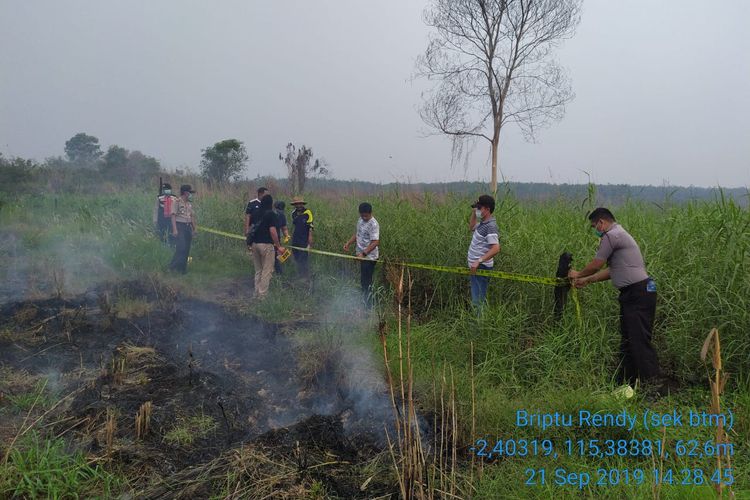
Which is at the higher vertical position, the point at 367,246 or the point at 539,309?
the point at 367,246

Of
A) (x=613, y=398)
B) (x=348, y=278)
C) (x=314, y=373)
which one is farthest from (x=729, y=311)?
(x=348, y=278)

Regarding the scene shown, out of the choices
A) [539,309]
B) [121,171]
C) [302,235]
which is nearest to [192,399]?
[539,309]

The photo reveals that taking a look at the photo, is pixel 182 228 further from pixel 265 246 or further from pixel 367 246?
pixel 367 246

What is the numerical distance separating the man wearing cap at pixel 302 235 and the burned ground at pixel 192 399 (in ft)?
7.11

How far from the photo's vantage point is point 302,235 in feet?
29.6

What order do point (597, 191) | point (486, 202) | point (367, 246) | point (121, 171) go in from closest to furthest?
point (486, 202)
point (597, 191)
point (367, 246)
point (121, 171)

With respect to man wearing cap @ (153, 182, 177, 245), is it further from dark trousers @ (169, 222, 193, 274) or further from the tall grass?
the tall grass

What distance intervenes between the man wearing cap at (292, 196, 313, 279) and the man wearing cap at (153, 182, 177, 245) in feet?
7.95

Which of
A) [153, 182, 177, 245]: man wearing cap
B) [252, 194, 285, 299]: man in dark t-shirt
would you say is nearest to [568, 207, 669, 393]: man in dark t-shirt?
[252, 194, 285, 299]: man in dark t-shirt

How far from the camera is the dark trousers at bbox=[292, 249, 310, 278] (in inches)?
355

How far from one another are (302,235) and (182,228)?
2.32m

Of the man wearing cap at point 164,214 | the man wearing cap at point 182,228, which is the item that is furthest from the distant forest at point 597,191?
the man wearing cap at point 164,214

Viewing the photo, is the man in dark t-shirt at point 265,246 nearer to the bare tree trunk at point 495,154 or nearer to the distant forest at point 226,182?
the distant forest at point 226,182

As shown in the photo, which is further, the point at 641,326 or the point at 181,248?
the point at 181,248
